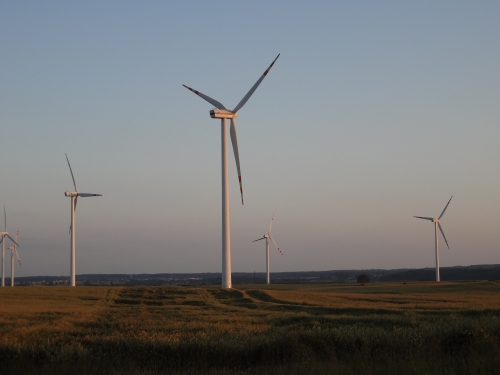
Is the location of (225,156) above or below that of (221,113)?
below

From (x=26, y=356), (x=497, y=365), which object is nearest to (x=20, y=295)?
(x=26, y=356)

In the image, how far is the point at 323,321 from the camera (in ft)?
98.5

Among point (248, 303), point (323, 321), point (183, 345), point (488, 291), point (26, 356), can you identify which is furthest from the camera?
point (488, 291)

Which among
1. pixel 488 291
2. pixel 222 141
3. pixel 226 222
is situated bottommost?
pixel 488 291

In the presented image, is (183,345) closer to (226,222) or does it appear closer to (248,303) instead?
(248,303)

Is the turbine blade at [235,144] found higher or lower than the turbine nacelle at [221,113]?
lower

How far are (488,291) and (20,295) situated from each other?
4984cm

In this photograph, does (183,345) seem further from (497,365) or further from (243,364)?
(497,365)

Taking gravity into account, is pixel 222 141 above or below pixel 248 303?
above

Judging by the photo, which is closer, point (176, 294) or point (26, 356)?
point (26, 356)

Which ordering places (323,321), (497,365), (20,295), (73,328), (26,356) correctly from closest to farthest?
1. (497,365)
2. (26,356)
3. (73,328)
4. (323,321)
5. (20,295)

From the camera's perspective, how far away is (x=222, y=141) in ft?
190

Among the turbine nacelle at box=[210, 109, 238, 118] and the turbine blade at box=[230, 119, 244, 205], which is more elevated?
the turbine nacelle at box=[210, 109, 238, 118]

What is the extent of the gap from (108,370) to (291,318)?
16.9 metres
